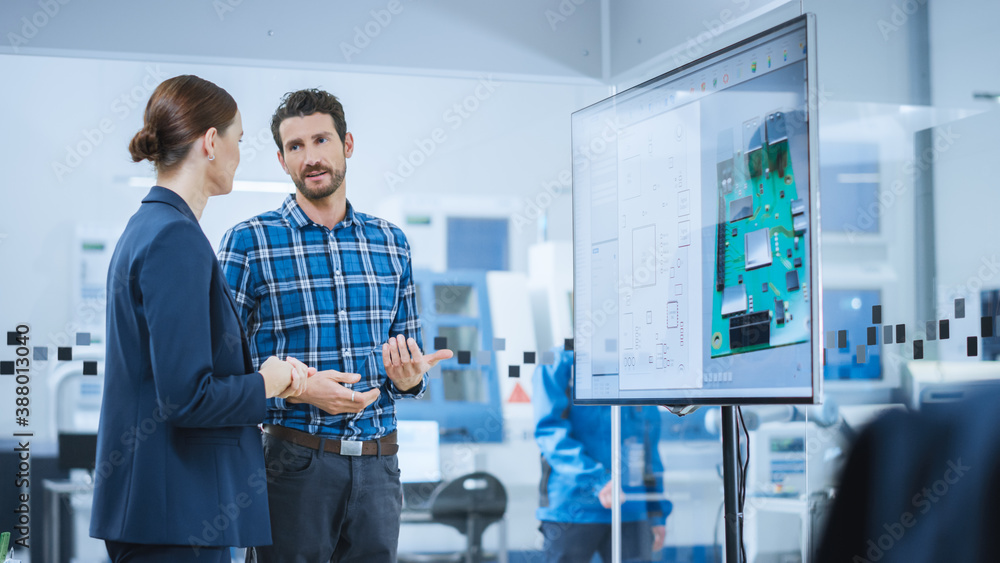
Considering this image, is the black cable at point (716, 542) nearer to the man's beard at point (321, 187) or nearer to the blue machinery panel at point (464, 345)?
the blue machinery panel at point (464, 345)

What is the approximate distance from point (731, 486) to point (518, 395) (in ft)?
6.23

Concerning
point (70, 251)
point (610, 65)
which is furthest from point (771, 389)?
point (70, 251)

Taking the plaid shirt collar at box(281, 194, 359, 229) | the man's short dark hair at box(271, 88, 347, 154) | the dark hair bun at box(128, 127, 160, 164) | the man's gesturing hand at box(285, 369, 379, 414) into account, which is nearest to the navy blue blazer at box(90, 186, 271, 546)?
the dark hair bun at box(128, 127, 160, 164)

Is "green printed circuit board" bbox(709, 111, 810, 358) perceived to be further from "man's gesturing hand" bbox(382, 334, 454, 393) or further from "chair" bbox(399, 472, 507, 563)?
"chair" bbox(399, 472, 507, 563)

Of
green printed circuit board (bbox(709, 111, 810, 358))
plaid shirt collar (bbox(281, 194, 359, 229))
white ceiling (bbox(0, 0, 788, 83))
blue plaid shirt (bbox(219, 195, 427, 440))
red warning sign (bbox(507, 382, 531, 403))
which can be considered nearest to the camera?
green printed circuit board (bbox(709, 111, 810, 358))

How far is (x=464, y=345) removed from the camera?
357 cm

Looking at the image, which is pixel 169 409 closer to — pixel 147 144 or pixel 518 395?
pixel 147 144

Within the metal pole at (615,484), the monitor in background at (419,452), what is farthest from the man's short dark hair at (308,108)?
the metal pole at (615,484)

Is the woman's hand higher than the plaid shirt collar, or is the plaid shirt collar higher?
the plaid shirt collar

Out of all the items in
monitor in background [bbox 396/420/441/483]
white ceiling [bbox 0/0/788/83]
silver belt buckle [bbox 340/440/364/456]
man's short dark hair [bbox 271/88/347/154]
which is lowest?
monitor in background [bbox 396/420/441/483]

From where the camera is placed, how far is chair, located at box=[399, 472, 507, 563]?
348 cm

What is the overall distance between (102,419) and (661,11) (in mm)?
2500

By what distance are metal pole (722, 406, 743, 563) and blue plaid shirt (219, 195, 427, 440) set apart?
38.8 inches

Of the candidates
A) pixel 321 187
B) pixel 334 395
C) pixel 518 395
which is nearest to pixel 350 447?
pixel 334 395
